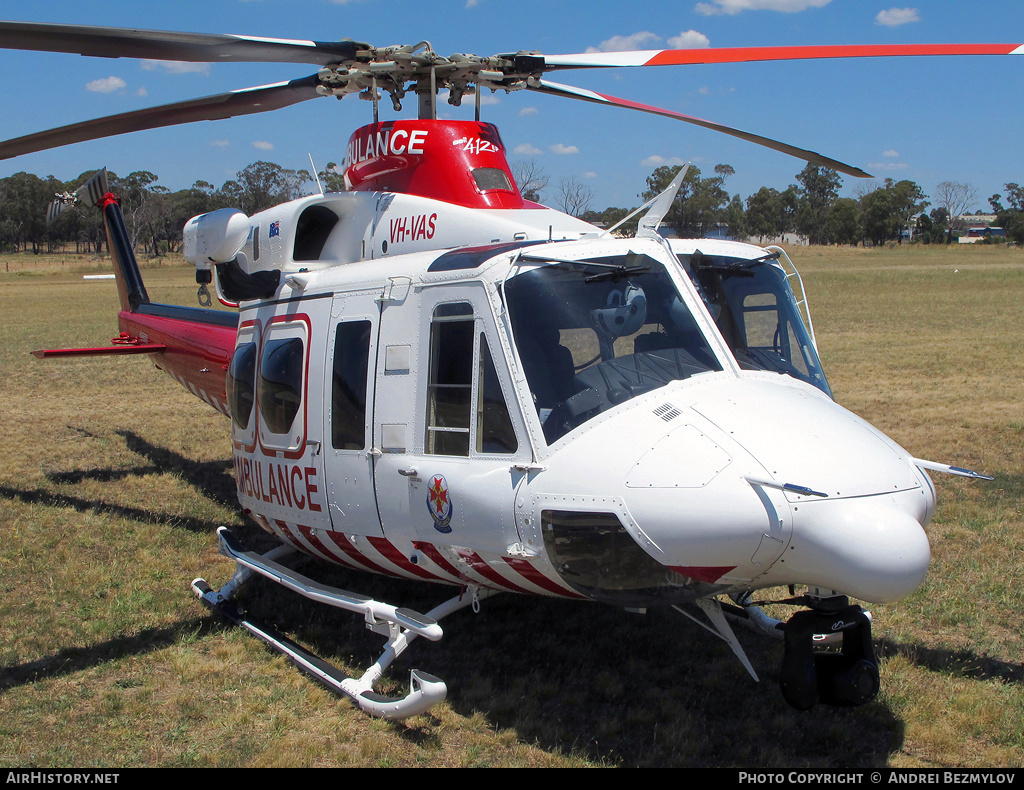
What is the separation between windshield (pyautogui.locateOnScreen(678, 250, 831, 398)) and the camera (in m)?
4.78

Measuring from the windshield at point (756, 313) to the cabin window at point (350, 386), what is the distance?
2013mm

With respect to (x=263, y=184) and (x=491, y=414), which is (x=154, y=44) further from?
(x=263, y=184)

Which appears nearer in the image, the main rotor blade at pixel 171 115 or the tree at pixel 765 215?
the main rotor blade at pixel 171 115

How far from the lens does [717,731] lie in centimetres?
461

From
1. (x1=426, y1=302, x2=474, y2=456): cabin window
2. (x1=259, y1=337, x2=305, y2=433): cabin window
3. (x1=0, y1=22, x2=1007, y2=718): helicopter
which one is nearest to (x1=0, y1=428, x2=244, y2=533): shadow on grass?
(x1=0, y1=22, x2=1007, y2=718): helicopter

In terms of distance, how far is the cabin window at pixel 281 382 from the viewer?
5852 millimetres

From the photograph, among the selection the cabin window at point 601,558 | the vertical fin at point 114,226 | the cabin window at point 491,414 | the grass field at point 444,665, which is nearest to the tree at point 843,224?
the grass field at point 444,665

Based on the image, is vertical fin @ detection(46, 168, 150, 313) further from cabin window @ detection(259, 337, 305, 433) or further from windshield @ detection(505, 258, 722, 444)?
windshield @ detection(505, 258, 722, 444)

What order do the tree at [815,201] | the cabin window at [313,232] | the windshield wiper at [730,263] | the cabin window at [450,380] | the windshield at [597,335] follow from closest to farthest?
the windshield at [597,335] → the cabin window at [450,380] → the windshield wiper at [730,263] → the cabin window at [313,232] → the tree at [815,201]

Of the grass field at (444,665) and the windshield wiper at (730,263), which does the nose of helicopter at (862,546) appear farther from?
the windshield wiper at (730,263)

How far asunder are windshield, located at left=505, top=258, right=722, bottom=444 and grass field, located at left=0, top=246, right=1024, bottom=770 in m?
1.71

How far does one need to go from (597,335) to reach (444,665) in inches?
93.4

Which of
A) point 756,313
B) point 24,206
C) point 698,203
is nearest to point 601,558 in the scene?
point 756,313
